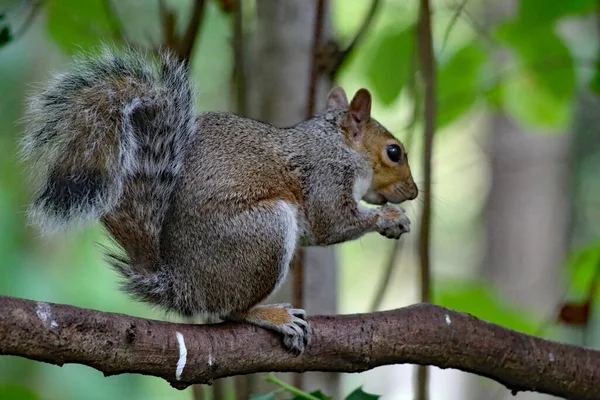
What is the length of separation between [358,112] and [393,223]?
1.07 feet

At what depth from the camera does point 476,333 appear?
71.0 inches

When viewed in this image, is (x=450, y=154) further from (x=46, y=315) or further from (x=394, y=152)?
(x=46, y=315)

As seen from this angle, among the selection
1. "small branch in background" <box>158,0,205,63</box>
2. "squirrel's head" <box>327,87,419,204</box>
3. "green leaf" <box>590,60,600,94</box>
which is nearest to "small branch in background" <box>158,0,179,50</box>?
"small branch in background" <box>158,0,205,63</box>

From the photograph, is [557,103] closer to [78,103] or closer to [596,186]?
[78,103]

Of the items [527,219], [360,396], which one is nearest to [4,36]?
[360,396]

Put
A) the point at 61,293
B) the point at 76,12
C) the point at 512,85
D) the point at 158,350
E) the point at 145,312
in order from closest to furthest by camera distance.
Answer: the point at 158,350 → the point at 76,12 → the point at 512,85 → the point at 61,293 → the point at 145,312

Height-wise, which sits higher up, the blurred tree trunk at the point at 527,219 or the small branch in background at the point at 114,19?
the small branch in background at the point at 114,19

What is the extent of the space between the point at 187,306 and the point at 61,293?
6.98 ft

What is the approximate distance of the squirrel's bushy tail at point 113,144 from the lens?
5.29ft

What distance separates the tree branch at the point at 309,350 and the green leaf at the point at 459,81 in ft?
2.84

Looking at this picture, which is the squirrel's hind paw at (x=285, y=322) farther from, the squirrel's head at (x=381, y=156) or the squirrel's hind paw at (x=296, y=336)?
the squirrel's head at (x=381, y=156)

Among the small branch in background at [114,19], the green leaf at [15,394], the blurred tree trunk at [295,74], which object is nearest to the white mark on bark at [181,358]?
the green leaf at [15,394]

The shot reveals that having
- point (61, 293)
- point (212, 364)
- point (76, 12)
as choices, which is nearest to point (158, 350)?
point (212, 364)

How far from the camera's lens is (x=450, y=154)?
3.21m
